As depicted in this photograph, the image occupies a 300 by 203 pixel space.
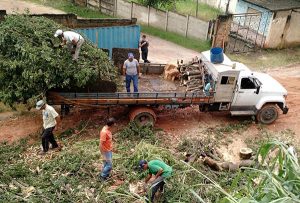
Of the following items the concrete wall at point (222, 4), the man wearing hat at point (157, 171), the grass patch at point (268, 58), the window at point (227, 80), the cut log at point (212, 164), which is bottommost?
the cut log at point (212, 164)

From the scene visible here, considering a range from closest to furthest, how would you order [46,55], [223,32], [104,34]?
[46,55] → [104,34] → [223,32]

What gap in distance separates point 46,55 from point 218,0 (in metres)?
17.1

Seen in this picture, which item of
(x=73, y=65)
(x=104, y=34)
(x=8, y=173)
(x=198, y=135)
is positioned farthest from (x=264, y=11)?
(x=8, y=173)

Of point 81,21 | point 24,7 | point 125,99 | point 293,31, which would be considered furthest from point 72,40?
point 293,31

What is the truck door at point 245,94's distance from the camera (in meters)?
11.6

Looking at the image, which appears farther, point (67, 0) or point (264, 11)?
point (67, 0)

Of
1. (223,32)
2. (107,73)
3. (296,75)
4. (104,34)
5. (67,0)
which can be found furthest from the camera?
(67,0)

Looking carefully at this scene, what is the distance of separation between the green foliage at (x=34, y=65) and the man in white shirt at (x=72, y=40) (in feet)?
0.56

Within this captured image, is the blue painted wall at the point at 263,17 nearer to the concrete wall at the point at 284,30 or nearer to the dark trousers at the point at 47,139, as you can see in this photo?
the concrete wall at the point at 284,30

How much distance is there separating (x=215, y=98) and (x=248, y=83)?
1.16 meters

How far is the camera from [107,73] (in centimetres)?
1125

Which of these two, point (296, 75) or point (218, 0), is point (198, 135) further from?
point (218, 0)

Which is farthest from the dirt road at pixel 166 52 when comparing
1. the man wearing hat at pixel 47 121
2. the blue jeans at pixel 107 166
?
the blue jeans at pixel 107 166

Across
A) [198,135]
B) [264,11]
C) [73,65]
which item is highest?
[264,11]
